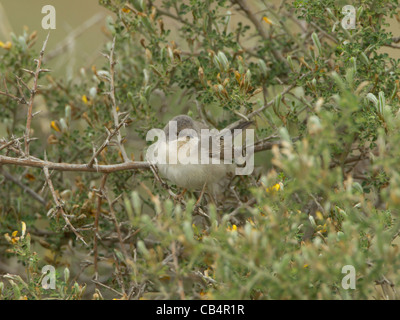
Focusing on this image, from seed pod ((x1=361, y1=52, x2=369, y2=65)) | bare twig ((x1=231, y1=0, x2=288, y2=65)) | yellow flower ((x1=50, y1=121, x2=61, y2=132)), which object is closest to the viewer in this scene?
seed pod ((x1=361, y1=52, x2=369, y2=65))

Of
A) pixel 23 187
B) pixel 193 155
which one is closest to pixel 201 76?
pixel 193 155

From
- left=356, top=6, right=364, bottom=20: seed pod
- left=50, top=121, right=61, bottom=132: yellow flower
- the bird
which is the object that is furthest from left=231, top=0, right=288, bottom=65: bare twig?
left=50, top=121, right=61, bottom=132: yellow flower

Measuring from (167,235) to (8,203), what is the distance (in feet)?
7.78

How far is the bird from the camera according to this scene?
301cm

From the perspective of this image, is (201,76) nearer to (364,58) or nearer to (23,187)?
(364,58)

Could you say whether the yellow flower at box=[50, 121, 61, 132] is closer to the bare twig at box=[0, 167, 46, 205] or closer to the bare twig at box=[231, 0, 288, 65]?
the bare twig at box=[0, 167, 46, 205]

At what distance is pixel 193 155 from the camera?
3.16 metres

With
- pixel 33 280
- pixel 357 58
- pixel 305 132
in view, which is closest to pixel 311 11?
pixel 357 58

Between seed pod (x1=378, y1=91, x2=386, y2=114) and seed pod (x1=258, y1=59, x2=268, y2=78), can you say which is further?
seed pod (x1=258, y1=59, x2=268, y2=78)

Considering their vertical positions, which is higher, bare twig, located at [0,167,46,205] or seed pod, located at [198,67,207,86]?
seed pod, located at [198,67,207,86]

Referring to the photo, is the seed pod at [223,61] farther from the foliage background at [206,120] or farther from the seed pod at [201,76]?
the seed pod at [201,76]

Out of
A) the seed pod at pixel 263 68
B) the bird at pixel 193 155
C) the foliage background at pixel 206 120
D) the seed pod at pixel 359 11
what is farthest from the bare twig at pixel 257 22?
the seed pod at pixel 359 11

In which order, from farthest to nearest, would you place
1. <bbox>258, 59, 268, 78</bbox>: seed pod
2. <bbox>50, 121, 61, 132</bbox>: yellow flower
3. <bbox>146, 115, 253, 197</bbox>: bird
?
<bbox>50, 121, 61, 132</bbox>: yellow flower → <bbox>258, 59, 268, 78</bbox>: seed pod → <bbox>146, 115, 253, 197</bbox>: bird

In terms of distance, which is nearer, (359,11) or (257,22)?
(359,11)
